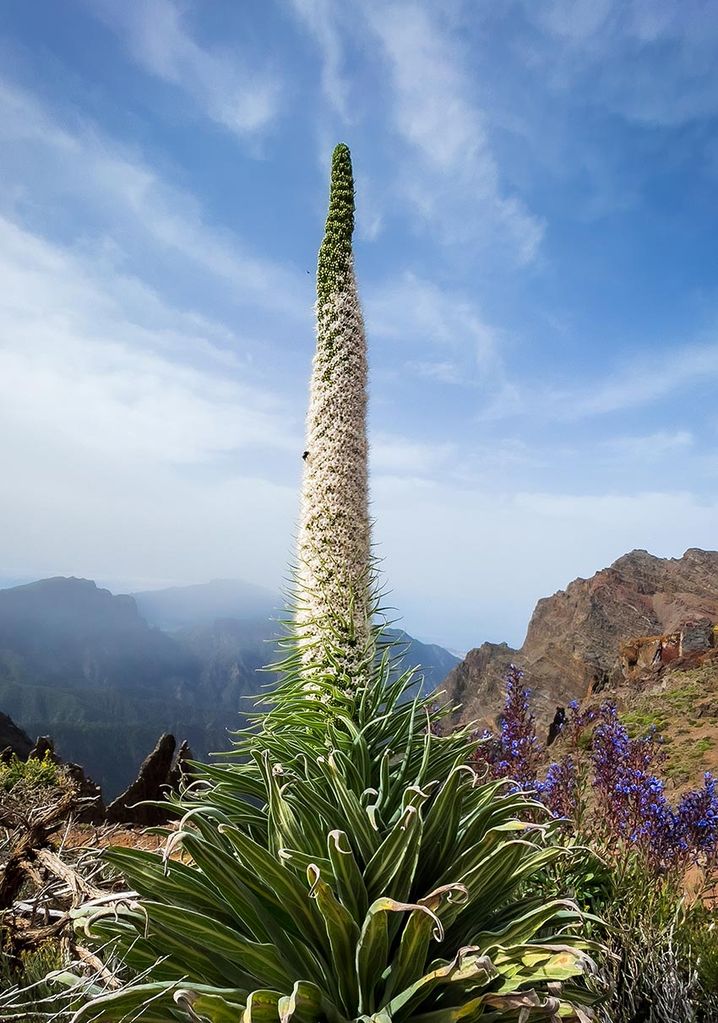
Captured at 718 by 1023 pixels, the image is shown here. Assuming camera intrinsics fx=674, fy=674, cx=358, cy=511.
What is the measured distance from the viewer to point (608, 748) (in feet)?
18.1

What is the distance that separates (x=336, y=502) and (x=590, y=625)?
70866 mm

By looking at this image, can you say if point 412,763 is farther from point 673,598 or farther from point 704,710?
point 673,598

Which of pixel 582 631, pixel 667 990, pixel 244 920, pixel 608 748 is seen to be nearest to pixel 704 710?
pixel 608 748

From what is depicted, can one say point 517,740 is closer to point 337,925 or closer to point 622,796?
point 622,796

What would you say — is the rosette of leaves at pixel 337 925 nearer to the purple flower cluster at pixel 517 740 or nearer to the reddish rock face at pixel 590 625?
the purple flower cluster at pixel 517 740

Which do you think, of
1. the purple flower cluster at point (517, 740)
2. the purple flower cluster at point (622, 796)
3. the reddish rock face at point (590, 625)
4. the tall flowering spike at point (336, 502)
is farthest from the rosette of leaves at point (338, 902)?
the reddish rock face at point (590, 625)

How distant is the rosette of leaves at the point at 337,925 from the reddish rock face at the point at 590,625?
189ft

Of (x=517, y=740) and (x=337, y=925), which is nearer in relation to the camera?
(x=337, y=925)

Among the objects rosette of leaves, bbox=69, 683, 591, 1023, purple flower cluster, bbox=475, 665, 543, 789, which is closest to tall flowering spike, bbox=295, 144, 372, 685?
rosette of leaves, bbox=69, 683, 591, 1023

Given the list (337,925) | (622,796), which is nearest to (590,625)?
(622,796)

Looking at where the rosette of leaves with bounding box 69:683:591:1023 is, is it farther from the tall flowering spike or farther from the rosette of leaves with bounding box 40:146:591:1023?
the tall flowering spike

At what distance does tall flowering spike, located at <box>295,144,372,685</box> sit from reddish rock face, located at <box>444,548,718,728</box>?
56.7 meters

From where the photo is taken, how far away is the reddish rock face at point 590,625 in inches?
2520

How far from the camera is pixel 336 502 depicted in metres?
4.09
